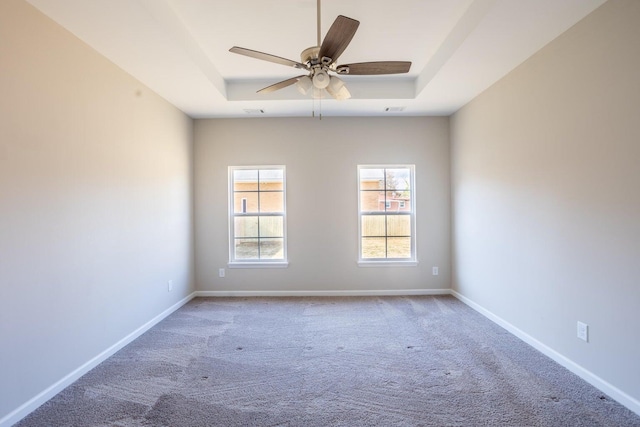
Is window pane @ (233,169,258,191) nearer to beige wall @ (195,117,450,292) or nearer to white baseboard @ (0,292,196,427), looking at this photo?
beige wall @ (195,117,450,292)

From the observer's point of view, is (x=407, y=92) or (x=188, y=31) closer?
(x=188, y=31)

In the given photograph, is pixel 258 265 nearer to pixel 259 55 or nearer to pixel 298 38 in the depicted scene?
pixel 298 38

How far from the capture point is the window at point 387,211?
4.80 meters

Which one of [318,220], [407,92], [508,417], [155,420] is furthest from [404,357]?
[407,92]

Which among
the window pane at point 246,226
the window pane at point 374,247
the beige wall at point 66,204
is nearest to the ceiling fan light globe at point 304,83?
the beige wall at point 66,204

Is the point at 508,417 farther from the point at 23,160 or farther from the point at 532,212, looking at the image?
the point at 23,160

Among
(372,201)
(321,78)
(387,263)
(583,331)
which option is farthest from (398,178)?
(583,331)

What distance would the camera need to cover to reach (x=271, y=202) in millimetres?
4820

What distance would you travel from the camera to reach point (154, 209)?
365 cm

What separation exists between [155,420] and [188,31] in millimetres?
3042

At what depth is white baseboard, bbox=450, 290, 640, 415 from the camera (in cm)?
206

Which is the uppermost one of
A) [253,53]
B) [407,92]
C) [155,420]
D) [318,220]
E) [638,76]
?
[407,92]

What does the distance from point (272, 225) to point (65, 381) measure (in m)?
2.93

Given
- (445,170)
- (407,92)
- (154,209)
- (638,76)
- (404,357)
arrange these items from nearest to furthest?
(638,76)
(404,357)
(154,209)
(407,92)
(445,170)
